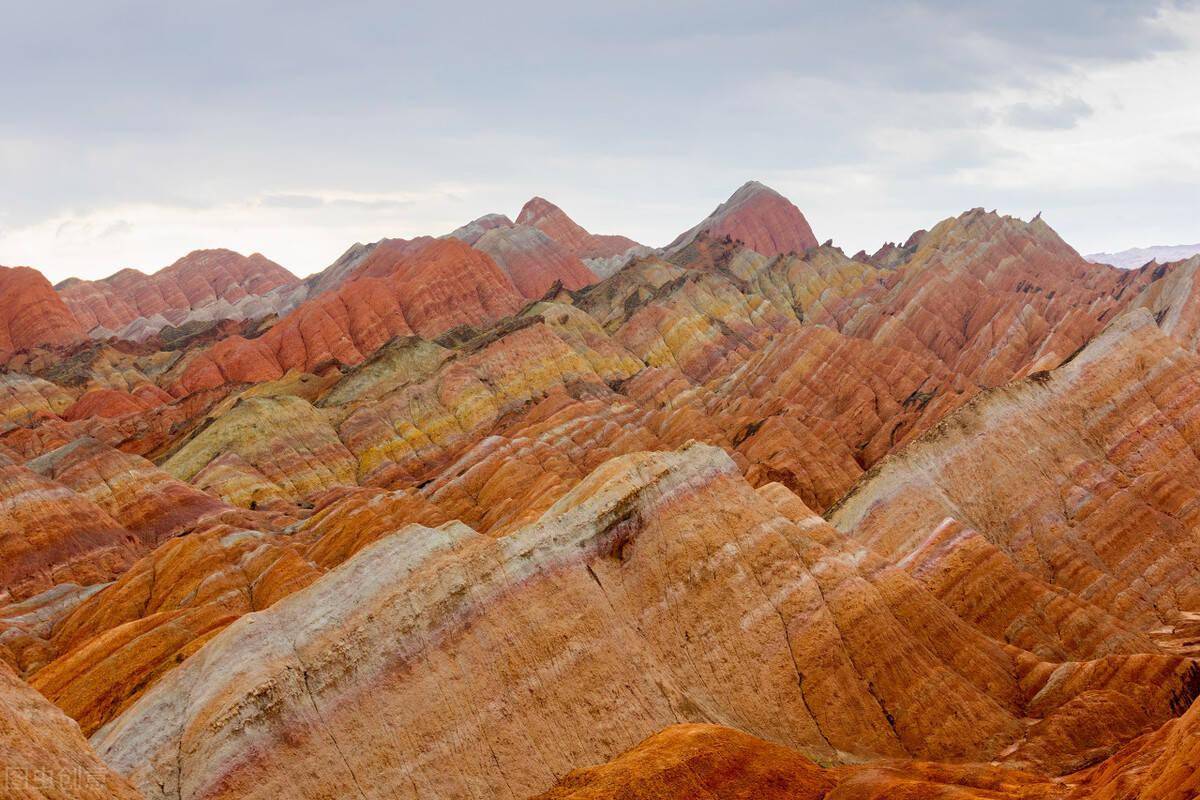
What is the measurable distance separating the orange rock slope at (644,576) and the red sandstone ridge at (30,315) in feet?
198

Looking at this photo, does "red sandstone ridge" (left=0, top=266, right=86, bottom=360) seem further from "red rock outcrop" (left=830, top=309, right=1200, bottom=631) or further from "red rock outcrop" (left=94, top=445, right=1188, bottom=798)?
"red rock outcrop" (left=830, top=309, right=1200, bottom=631)

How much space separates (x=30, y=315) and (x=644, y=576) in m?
187

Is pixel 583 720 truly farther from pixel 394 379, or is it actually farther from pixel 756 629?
pixel 394 379

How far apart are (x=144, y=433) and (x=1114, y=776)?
121422mm

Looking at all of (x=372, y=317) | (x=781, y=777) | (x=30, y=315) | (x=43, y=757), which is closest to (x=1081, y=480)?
(x=781, y=777)

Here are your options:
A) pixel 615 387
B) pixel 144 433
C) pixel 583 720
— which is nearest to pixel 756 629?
pixel 583 720

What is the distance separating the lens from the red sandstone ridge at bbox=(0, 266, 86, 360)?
182375 millimetres

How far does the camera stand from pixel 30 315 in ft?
608

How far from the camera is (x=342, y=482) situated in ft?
349

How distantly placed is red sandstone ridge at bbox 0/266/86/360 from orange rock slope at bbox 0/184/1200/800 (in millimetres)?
60407

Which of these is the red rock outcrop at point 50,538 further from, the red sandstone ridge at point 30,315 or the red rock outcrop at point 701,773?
the red sandstone ridge at point 30,315

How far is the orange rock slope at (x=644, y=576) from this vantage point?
33500mm

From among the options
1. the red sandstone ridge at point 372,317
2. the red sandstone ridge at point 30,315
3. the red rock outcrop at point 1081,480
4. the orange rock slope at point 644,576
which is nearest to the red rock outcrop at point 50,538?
the orange rock slope at point 644,576

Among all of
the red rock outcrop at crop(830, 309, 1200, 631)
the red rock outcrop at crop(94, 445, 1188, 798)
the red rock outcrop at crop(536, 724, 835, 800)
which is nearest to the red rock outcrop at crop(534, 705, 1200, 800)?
the red rock outcrop at crop(536, 724, 835, 800)
